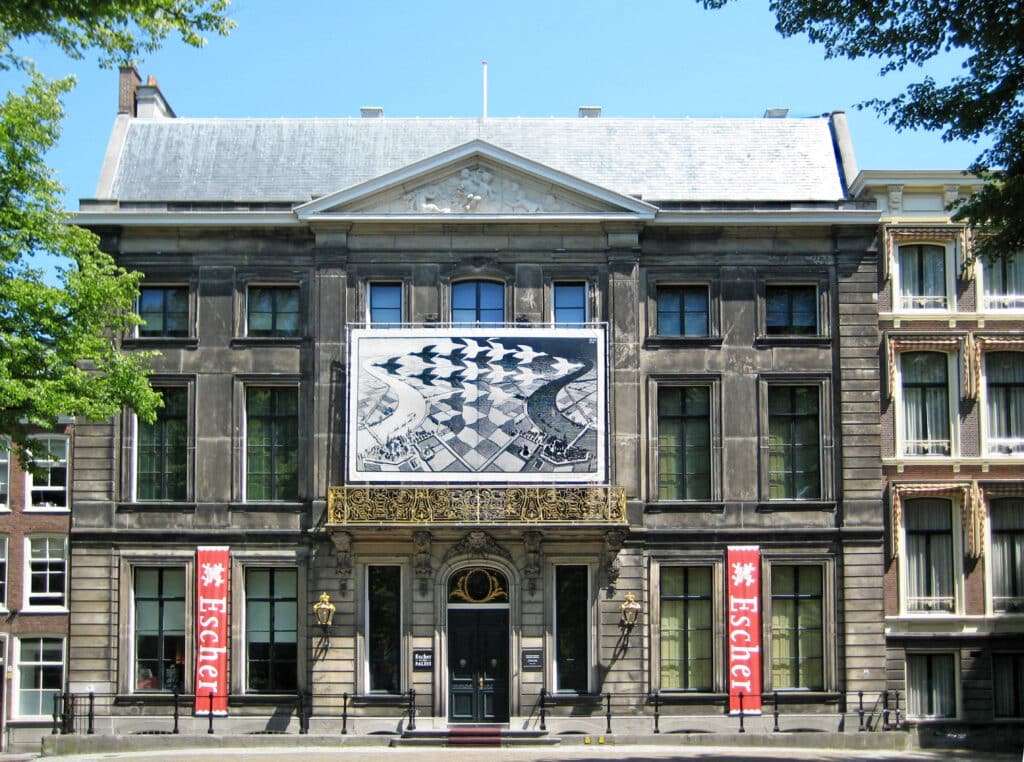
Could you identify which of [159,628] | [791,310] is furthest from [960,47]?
[159,628]

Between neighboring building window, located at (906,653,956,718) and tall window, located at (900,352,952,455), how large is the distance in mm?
4724

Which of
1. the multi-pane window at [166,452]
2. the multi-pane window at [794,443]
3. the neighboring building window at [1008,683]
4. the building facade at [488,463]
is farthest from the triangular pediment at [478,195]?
the neighboring building window at [1008,683]

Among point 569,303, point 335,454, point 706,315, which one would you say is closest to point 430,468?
point 335,454

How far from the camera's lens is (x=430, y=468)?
3503cm

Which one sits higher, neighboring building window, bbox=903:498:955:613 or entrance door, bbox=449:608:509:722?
neighboring building window, bbox=903:498:955:613

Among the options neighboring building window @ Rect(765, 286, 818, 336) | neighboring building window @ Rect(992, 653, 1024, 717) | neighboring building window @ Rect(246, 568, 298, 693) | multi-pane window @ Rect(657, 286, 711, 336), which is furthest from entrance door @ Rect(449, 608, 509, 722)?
neighboring building window @ Rect(992, 653, 1024, 717)

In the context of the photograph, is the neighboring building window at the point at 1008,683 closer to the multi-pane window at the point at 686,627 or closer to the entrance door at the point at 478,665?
the multi-pane window at the point at 686,627

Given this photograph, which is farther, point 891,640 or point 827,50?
point 891,640

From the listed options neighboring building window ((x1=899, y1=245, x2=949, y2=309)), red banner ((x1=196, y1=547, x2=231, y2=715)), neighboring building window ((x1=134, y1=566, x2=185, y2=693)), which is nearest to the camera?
red banner ((x1=196, y1=547, x2=231, y2=715))

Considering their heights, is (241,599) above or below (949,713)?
above

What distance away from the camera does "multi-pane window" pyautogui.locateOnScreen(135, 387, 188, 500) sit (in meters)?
35.9

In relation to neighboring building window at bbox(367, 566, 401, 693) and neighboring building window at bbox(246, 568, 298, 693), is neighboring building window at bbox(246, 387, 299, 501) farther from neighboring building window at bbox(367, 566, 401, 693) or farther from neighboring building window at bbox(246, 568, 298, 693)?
neighboring building window at bbox(367, 566, 401, 693)

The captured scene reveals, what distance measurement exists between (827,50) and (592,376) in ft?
45.4

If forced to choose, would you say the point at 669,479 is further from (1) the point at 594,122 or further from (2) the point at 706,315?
(1) the point at 594,122
